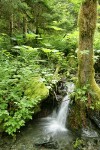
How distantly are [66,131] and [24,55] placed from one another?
135 inches

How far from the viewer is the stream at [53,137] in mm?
5586

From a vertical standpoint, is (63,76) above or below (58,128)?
above

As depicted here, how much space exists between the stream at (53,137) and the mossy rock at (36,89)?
89cm

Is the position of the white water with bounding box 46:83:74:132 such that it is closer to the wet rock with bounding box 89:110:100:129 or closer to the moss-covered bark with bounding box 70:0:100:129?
the moss-covered bark with bounding box 70:0:100:129

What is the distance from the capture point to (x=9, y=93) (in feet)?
19.5

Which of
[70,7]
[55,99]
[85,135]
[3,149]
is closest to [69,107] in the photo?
[55,99]

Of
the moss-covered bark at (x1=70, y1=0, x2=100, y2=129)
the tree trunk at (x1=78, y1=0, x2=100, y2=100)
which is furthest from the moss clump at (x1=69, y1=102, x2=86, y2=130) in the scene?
the tree trunk at (x1=78, y1=0, x2=100, y2=100)

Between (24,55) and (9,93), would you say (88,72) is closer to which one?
(9,93)

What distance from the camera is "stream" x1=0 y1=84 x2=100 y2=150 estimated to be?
5.59m


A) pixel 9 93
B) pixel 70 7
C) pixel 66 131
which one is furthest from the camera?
pixel 70 7

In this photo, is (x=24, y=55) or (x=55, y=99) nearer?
(x=55, y=99)

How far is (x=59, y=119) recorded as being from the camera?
6930mm

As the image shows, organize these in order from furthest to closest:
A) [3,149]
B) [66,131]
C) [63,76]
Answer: [63,76], [66,131], [3,149]

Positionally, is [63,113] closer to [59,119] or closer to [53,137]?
[59,119]
